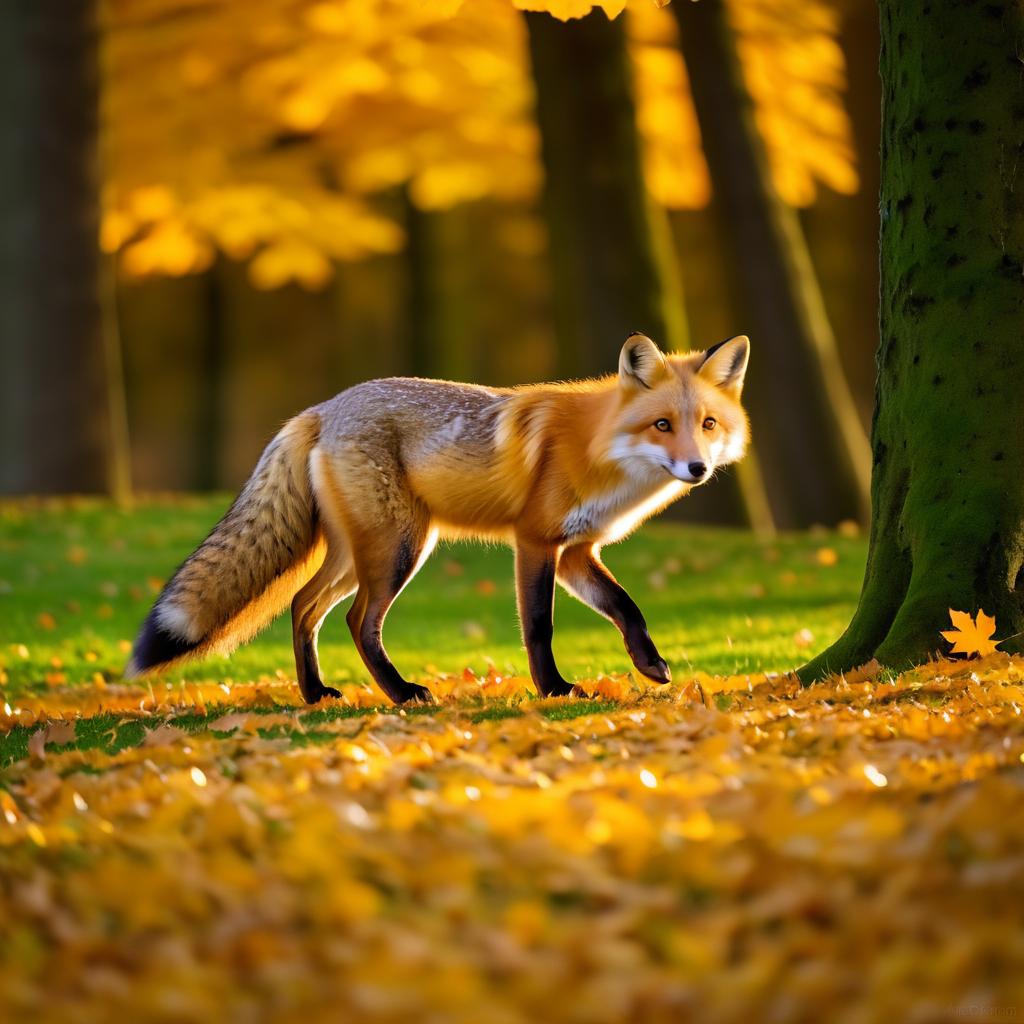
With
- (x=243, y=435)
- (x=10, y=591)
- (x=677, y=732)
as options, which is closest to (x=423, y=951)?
(x=677, y=732)

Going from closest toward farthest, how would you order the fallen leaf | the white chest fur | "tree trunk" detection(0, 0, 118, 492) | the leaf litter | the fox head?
1. the leaf litter
2. the fallen leaf
3. the fox head
4. the white chest fur
5. "tree trunk" detection(0, 0, 118, 492)

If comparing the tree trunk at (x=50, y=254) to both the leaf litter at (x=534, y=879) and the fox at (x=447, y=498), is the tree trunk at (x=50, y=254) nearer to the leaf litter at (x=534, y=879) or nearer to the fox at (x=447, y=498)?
the fox at (x=447, y=498)

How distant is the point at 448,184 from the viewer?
17.4 meters

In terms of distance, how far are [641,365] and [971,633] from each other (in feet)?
6.14

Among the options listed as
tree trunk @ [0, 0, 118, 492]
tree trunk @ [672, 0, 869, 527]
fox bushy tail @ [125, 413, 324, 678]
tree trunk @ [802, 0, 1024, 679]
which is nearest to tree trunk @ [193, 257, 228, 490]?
tree trunk @ [0, 0, 118, 492]

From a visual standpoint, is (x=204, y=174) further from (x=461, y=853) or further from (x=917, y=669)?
(x=461, y=853)

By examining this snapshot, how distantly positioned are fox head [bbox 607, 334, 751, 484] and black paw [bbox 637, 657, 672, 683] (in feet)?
2.96

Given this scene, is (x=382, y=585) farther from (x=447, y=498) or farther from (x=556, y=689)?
(x=556, y=689)

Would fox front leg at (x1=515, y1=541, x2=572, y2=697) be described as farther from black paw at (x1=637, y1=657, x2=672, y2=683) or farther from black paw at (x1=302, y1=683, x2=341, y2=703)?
black paw at (x1=302, y1=683, x2=341, y2=703)

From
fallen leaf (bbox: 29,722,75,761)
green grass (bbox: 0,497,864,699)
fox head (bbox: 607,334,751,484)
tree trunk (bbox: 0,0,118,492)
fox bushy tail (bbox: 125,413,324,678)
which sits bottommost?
green grass (bbox: 0,497,864,699)

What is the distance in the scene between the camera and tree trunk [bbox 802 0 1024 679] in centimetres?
590

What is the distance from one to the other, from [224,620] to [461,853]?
3432 mm

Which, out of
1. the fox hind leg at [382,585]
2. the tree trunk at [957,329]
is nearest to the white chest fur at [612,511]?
the fox hind leg at [382,585]

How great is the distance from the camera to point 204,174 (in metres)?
16.7
